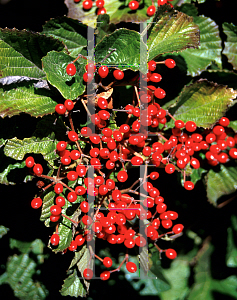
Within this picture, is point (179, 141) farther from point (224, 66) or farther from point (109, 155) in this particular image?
point (224, 66)

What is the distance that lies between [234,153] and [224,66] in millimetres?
472

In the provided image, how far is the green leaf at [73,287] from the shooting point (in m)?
1.08

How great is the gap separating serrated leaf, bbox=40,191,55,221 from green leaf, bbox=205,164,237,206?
741 millimetres

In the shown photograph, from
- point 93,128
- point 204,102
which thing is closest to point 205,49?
point 204,102

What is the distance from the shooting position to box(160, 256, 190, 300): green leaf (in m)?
1.92

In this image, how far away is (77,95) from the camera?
88 cm

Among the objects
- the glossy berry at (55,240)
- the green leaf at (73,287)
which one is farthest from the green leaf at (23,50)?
the green leaf at (73,287)

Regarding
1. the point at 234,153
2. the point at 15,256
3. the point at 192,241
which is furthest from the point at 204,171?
the point at 15,256

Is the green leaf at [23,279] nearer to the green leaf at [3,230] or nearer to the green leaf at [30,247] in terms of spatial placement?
the green leaf at [30,247]

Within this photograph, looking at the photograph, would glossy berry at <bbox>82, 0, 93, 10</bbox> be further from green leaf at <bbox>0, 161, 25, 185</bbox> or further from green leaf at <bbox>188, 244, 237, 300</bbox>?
green leaf at <bbox>188, 244, 237, 300</bbox>

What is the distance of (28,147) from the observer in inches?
34.8

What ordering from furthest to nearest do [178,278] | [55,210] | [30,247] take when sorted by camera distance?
[178,278] < [30,247] < [55,210]

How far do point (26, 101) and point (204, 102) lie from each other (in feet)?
2.55

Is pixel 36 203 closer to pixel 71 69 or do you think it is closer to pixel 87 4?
pixel 71 69
